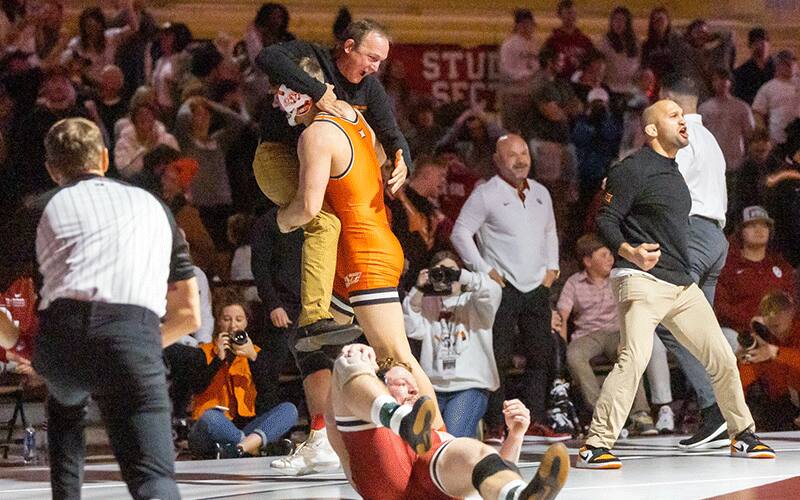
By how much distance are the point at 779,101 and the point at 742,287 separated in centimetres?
237

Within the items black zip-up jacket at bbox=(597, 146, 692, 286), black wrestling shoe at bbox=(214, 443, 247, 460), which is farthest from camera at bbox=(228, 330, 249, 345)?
black zip-up jacket at bbox=(597, 146, 692, 286)

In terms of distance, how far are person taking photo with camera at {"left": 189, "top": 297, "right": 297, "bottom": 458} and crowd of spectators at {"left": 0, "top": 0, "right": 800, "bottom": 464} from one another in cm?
1

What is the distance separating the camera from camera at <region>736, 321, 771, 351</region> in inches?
321

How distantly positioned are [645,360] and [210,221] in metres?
4.08

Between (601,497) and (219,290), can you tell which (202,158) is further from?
(601,497)

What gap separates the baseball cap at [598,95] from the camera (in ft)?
34.0

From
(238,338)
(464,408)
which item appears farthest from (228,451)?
(464,408)

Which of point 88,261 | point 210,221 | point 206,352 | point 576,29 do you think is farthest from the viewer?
point 576,29

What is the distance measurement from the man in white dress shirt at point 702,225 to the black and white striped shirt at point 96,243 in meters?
3.44

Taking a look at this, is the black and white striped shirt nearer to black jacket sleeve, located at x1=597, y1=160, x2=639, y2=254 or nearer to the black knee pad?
the black knee pad

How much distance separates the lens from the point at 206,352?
7.64 meters

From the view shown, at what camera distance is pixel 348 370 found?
4527 millimetres

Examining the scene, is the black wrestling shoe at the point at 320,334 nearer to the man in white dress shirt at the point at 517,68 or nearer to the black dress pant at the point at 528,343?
the black dress pant at the point at 528,343

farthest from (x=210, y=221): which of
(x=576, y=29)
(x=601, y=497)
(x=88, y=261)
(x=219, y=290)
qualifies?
(x=88, y=261)
